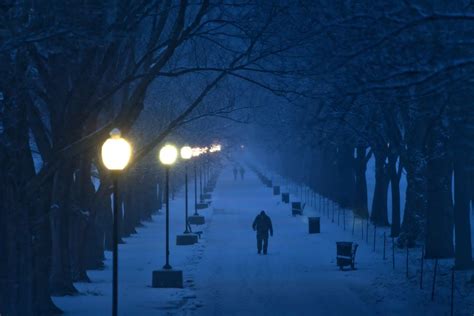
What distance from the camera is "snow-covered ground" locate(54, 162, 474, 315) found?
69.7 feet

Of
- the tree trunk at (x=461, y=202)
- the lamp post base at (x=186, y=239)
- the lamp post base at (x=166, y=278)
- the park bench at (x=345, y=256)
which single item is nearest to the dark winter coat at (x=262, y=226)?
the lamp post base at (x=186, y=239)

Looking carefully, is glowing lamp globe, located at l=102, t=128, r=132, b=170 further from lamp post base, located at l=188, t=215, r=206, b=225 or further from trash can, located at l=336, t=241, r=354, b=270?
lamp post base, located at l=188, t=215, r=206, b=225

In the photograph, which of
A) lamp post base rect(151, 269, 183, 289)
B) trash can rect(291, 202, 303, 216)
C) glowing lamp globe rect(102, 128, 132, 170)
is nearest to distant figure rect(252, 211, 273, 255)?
lamp post base rect(151, 269, 183, 289)

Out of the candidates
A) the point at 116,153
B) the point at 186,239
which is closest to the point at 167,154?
the point at 186,239

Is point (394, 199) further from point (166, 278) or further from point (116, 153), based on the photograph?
point (116, 153)

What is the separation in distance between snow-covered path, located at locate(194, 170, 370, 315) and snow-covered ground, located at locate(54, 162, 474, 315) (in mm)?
22

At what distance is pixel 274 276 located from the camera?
92.0 ft

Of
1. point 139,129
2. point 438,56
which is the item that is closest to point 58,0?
point 438,56

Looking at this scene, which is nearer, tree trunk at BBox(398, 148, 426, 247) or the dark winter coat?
the dark winter coat

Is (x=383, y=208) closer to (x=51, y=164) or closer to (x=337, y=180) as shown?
(x=337, y=180)

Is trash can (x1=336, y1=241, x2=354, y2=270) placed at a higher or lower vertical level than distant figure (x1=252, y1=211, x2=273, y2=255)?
lower

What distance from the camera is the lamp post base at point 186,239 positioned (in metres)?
37.7

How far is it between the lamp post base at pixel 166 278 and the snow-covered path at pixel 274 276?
1.94 feet

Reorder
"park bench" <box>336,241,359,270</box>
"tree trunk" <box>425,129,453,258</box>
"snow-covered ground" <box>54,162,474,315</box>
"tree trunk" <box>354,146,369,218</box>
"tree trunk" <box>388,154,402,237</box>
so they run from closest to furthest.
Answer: "snow-covered ground" <box>54,162,474,315</box> → "park bench" <box>336,241,359,270</box> → "tree trunk" <box>425,129,453,258</box> → "tree trunk" <box>388,154,402,237</box> → "tree trunk" <box>354,146,369,218</box>
